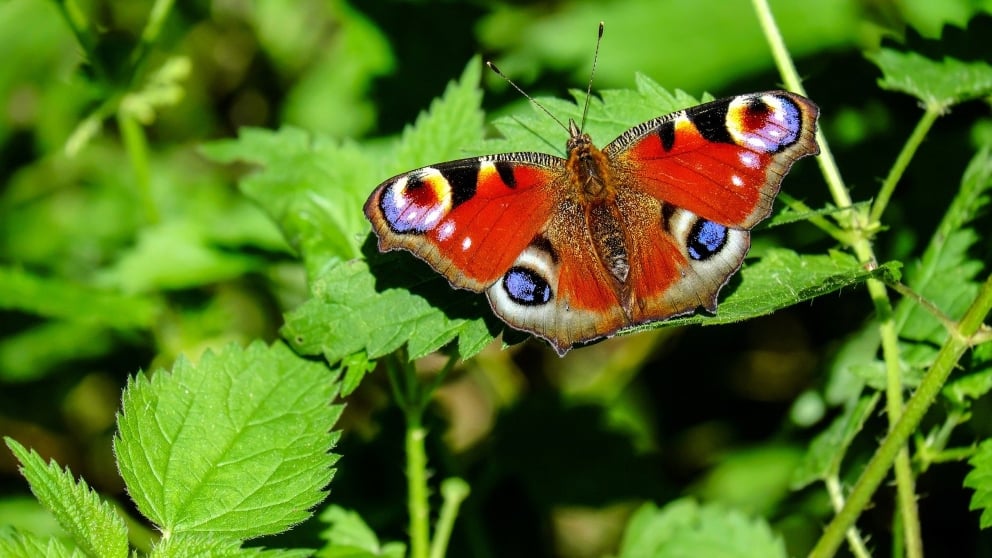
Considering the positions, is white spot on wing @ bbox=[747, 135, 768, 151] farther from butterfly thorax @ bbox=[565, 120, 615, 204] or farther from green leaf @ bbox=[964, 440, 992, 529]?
green leaf @ bbox=[964, 440, 992, 529]

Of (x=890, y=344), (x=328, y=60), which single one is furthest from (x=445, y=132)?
(x=328, y=60)

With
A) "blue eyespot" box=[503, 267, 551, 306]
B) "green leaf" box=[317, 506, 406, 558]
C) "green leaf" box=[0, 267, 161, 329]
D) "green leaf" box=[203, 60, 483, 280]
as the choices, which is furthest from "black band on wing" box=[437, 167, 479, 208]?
"green leaf" box=[0, 267, 161, 329]

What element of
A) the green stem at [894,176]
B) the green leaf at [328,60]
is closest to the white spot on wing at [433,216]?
the green stem at [894,176]

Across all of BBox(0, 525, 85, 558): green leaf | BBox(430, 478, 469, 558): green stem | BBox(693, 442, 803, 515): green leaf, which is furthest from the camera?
BBox(693, 442, 803, 515): green leaf

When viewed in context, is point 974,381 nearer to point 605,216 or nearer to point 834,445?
point 834,445

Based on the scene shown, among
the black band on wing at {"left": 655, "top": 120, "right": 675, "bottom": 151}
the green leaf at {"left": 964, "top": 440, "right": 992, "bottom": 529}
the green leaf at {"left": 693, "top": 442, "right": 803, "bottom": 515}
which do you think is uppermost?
the black band on wing at {"left": 655, "top": 120, "right": 675, "bottom": 151}

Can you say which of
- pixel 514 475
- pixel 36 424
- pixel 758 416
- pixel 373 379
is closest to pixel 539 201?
pixel 514 475

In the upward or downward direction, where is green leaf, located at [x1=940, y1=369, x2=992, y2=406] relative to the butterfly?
downward

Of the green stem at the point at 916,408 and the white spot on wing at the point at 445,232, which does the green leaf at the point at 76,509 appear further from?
the green stem at the point at 916,408
